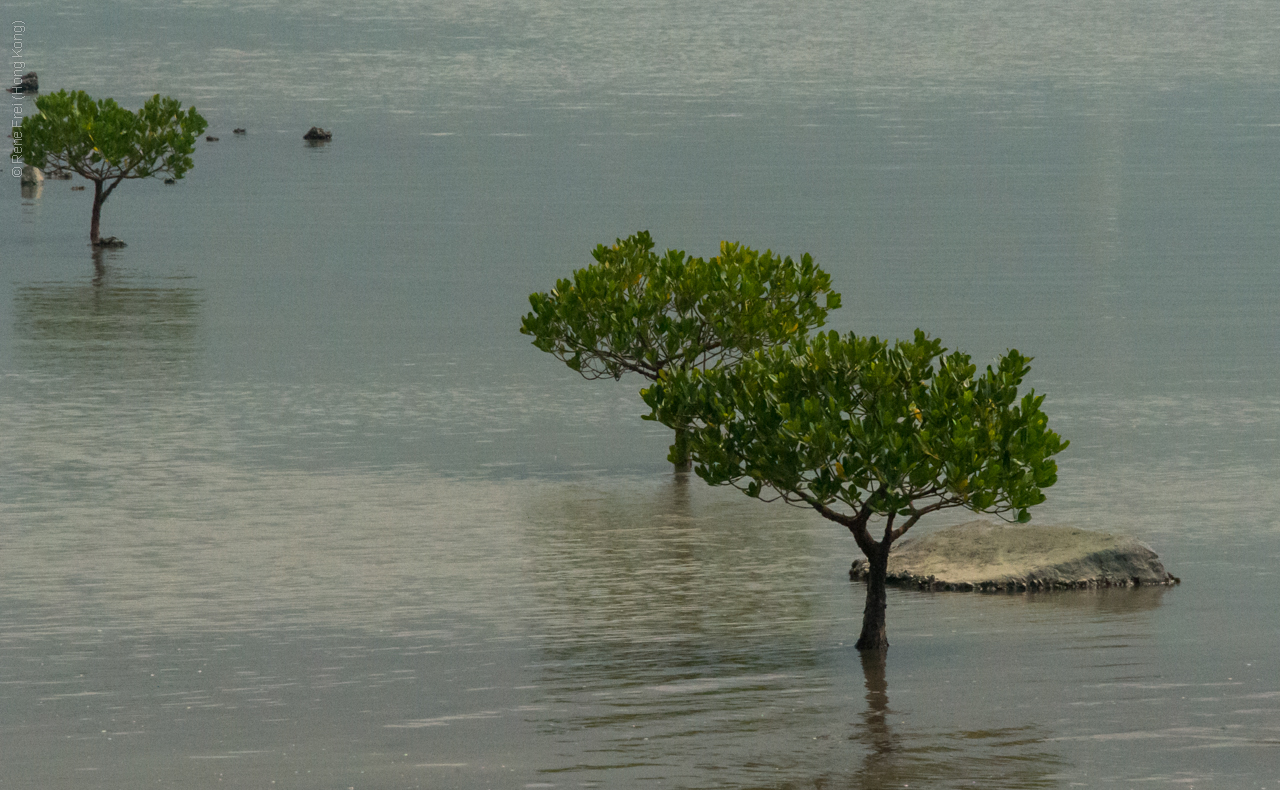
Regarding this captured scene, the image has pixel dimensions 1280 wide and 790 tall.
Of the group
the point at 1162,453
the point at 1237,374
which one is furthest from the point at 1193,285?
the point at 1162,453

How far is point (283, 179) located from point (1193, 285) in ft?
257

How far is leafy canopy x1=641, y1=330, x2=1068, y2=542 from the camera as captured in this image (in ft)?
104

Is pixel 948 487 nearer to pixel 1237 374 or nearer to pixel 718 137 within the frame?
pixel 1237 374

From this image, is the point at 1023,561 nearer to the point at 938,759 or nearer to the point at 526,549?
the point at 526,549

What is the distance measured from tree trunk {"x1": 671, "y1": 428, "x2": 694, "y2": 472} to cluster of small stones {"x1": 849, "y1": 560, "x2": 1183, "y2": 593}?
4848 mm

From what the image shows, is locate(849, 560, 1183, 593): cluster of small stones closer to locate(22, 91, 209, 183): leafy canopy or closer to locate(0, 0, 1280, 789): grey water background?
locate(0, 0, 1280, 789): grey water background

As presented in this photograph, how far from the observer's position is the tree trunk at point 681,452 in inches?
1425

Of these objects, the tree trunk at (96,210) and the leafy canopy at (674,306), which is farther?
the tree trunk at (96,210)

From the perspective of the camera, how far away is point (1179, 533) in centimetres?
4788

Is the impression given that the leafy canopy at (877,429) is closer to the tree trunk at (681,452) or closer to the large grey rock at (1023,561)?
the tree trunk at (681,452)

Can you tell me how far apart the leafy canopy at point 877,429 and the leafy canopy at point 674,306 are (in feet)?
55.6

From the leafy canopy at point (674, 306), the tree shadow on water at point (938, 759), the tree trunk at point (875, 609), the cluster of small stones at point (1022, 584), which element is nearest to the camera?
the tree shadow on water at point (938, 759)

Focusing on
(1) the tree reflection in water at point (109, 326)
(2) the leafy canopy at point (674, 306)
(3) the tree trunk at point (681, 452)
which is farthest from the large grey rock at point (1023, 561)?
(1) the tree reflection in water at point (109, 326)

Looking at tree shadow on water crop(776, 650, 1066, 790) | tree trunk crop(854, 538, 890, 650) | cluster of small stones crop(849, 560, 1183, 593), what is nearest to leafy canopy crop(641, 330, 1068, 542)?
tree trunk crop(854, 538, 890, 650)
